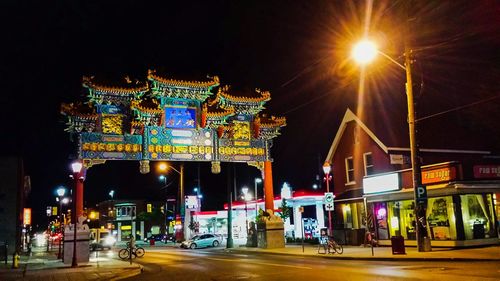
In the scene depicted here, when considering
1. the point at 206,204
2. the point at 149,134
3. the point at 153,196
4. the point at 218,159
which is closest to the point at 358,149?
the point at 218,159

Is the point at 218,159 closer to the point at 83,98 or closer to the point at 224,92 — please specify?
the point at 224,92

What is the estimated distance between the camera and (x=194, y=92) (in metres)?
31.6

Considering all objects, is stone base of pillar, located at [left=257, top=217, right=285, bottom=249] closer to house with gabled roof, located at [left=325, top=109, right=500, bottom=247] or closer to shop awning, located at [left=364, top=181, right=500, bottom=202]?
house with gabled roof, located at [left=325, top=109, right=500, bottom=247]

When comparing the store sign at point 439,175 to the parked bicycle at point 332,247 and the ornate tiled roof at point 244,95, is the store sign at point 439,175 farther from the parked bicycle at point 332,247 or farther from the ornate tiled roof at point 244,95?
the ornate tiled roof at point 244,95

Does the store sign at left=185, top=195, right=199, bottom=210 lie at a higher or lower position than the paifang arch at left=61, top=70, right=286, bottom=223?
lower

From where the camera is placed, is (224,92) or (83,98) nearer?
(83,98)

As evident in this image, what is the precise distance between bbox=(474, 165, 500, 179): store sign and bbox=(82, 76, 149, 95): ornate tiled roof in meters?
19.4

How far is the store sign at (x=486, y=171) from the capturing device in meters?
25.9

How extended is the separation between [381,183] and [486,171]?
6.68m

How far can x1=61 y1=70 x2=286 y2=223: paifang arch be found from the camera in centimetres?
2942

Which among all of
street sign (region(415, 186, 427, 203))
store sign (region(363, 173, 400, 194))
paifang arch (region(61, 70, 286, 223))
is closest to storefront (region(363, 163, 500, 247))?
store sign (region(363, 173, 400, 194))


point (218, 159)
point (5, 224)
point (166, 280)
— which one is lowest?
point (166, 280)

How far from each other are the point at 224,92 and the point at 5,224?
20.1 meters

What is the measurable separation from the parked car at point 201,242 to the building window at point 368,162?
60.1 ft
